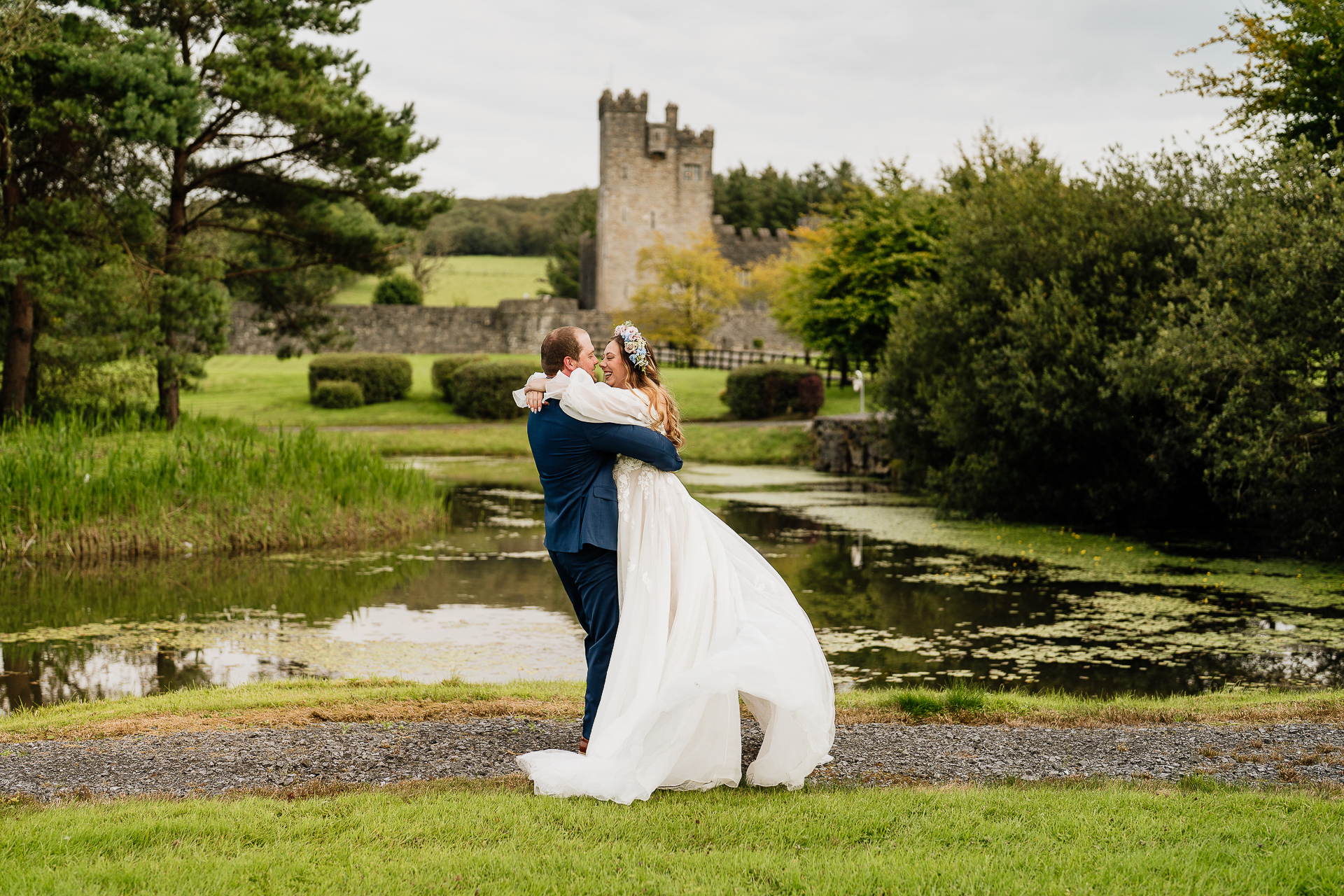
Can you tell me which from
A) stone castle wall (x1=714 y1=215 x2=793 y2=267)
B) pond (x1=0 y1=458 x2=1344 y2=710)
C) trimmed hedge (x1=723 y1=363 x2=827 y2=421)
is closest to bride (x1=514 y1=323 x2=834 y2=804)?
pond (x1=0 y1=458 x2=1344 y2=710)

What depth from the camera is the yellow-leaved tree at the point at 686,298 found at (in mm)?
45375

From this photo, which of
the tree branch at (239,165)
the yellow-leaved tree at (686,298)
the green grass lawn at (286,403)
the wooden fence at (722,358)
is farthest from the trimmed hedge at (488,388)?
the yellow-leaved tree at (686,298)

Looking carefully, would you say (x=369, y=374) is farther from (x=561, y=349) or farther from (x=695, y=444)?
(x=561, y=349)

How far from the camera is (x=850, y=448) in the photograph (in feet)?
79.9

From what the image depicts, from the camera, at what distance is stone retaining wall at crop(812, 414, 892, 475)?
23625mm

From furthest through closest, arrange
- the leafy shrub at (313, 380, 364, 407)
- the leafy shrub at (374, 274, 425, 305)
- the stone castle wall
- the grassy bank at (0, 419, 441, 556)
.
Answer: the stone castle wall < the leafy shrub at (374, 274, 425, 305) < the leafy shrub at (313, 380, 364, 407) < the grassy bank at (0, 419, 441, 556)

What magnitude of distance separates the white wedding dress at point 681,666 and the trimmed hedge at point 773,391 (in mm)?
25677

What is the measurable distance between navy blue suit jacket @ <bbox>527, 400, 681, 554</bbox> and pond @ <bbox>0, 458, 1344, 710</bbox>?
11.4ft

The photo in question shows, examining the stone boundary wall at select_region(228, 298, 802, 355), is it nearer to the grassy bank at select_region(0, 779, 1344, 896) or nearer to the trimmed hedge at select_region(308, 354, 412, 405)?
the trimmed hedge at select_region(308, 354, 412, 405)

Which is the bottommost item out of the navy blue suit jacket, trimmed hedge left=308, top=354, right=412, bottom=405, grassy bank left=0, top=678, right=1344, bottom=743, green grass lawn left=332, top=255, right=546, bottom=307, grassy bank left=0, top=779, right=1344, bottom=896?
grassy bank left=0, top=678, right=1344, bottom=743

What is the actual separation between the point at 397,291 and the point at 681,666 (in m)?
52.7

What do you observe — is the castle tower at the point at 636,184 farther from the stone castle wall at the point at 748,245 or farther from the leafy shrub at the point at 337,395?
the leafy shrub at the point at 337,395

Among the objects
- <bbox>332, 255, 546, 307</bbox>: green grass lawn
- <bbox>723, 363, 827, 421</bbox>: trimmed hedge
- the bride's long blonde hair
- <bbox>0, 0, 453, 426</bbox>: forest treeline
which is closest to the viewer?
the bride's long blonde hair

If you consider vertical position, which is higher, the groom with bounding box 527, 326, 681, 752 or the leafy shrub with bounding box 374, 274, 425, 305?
the leafy shrub with bounding box 374, 274, 425, 305
